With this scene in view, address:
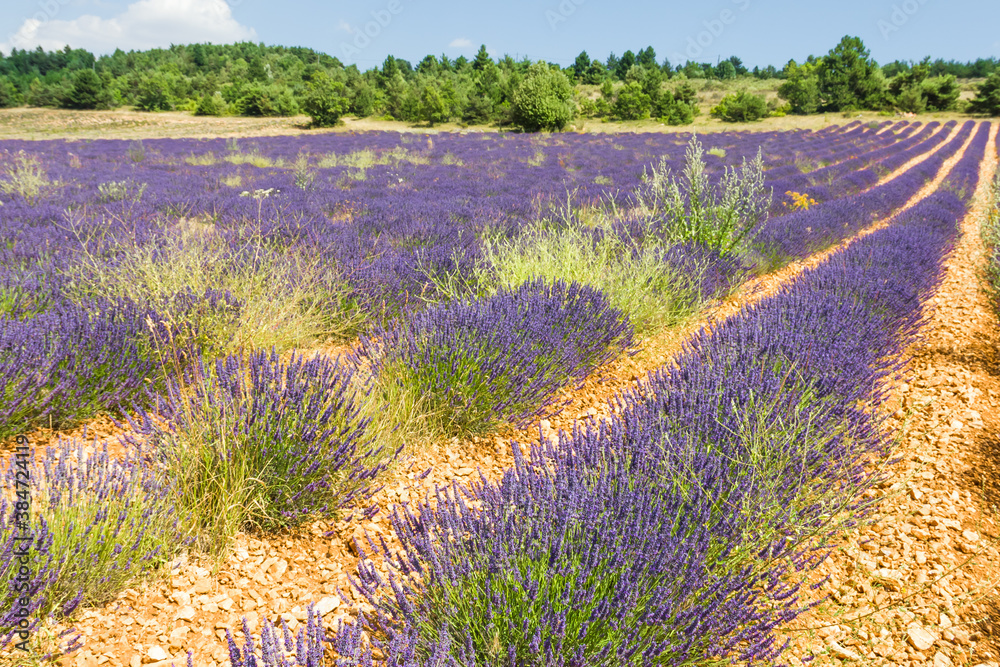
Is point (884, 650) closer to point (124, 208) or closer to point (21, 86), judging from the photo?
point (124, 208)

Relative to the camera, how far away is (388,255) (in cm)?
458

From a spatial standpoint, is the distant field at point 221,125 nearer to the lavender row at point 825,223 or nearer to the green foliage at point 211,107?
the green foliage at point 211,107

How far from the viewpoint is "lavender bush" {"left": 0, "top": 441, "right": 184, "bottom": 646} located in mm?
1441

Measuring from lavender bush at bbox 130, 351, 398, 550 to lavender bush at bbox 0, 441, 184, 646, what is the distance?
13 cm

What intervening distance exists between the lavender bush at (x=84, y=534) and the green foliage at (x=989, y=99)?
55.0 m

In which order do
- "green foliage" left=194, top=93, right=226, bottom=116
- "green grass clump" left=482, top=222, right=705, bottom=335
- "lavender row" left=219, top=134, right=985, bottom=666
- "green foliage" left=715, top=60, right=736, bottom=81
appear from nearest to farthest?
"lavender row" left=219, top=134, right=985, bottom=666, "green grass clump" left=482, top=222, right=705, bottom=335, "green foliage" left=194, top=93, right=226, bottom=116, "green foliage" left=715, top=60, right=736, bottom=81

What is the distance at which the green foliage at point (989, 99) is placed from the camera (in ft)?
124

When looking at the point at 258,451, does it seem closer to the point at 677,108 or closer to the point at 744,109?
the point at 677,108

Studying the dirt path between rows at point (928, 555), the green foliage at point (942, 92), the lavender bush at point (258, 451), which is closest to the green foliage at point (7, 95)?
the lavender bush at point (258, 451)

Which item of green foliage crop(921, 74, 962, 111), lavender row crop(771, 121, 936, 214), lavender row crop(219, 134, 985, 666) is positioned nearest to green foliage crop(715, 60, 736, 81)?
green foliage crop(921, 74, 962, 111)

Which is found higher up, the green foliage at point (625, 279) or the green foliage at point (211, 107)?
the green foliage at point (211, 107)

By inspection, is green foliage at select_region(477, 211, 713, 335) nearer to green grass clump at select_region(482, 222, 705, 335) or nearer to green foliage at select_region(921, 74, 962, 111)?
green grass clump at select_region(482, 222, 705, 335)

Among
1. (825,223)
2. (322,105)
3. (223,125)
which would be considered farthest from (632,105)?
(825,223)

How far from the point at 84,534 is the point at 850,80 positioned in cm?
5931
